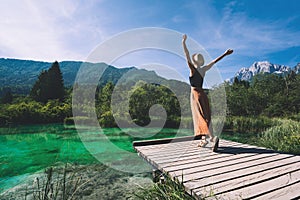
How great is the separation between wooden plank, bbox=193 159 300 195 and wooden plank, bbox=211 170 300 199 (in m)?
0.06

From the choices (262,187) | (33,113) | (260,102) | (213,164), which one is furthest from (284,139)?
(33,113)

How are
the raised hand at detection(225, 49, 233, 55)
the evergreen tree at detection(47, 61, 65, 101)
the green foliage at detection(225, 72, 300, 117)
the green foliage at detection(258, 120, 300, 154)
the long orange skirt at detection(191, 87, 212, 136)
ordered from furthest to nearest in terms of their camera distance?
the evergreen tree at detection(47, 61, 65, 101) < the green foliage at detection(225, 72, 300, 117) < the green foliage at detection(258, 120, 300, 154) < the raised hand at detection(225, 49, 233, 55) < the long orange skirt at detection(191, 87, 212, 136)

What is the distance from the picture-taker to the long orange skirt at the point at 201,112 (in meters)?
3.40

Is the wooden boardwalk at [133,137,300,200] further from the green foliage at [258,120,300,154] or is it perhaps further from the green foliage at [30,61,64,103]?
the green foliage at [30,61,64,103]

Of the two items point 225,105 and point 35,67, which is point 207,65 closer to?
point 225,105

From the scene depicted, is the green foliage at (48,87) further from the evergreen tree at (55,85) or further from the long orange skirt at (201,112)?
the long orange skirt at (201,112)

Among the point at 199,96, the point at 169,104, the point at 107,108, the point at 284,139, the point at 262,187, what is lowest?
the point at 284,139

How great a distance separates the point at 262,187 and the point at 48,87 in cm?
3210

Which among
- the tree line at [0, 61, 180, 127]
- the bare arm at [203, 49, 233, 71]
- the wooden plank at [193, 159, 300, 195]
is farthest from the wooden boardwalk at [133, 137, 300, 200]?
the tree line at [0, 61, 180, 127]

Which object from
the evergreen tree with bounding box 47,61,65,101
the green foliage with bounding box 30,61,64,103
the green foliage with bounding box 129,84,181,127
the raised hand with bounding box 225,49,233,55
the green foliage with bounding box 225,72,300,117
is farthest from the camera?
the evergreen tree with bounding box 47,61,65,101

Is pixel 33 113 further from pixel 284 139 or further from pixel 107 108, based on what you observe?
pixel 284 139

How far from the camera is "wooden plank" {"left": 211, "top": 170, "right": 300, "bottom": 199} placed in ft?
5.29

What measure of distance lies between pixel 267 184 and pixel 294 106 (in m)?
21.4

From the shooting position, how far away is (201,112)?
3449 mm
